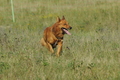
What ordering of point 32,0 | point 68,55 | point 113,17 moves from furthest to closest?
point 32,0, point 113,17, point 68,55

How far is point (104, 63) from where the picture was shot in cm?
575

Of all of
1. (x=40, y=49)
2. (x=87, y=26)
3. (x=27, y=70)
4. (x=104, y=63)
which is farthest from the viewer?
(x=87, y=26)

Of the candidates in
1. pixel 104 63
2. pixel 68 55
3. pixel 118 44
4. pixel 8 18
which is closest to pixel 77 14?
pixel 8 18

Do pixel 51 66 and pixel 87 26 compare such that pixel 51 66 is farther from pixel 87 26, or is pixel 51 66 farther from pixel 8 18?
pixel 8 18

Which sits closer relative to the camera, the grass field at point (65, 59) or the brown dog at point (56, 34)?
the grass field at point (65, 59)

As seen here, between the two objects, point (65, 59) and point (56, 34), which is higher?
point (56, 34)

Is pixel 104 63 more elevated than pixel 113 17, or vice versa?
pixel 104 63

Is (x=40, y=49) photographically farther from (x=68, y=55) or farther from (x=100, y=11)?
(x=100, y=11)

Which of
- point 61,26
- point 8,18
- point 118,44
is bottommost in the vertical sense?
point 8,18

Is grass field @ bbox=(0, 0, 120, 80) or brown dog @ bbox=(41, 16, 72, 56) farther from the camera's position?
brown dog @ bbox=(41, 16, 72, 56)

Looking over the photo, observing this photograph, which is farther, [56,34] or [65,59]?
[56,34]

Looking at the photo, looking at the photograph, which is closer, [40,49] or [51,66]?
[51,66]

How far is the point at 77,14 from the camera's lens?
1684 cm

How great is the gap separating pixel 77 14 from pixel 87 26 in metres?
2.66
